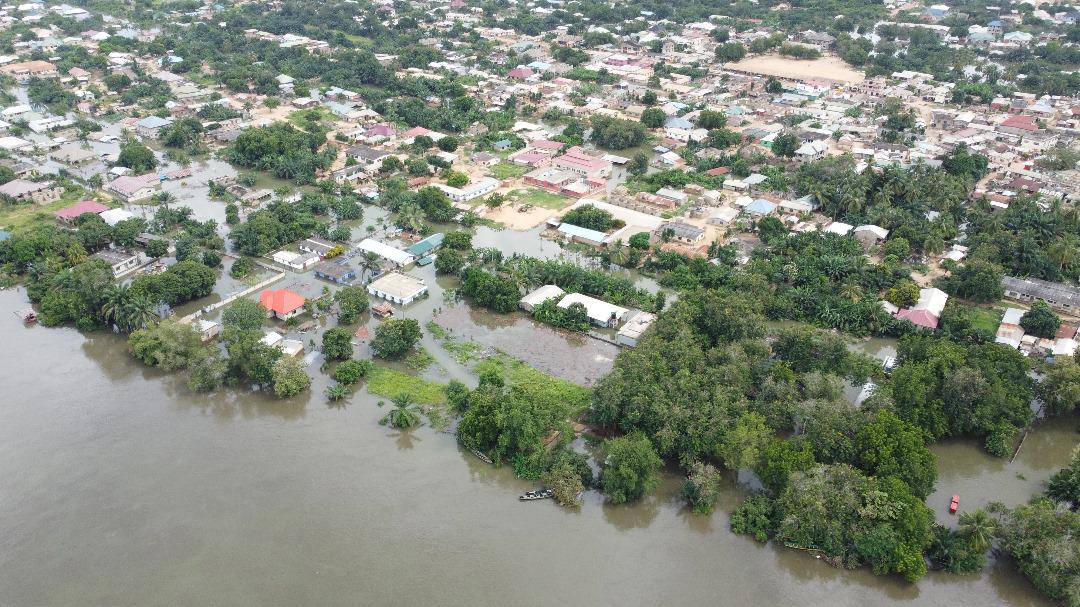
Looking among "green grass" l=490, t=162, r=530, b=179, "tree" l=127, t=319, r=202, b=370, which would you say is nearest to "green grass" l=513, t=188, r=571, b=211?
"green grass" l=490, t=162, r=530, b=179

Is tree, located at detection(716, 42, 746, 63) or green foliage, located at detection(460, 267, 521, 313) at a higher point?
green foliage, located at detection(460, 267, 521, 313)

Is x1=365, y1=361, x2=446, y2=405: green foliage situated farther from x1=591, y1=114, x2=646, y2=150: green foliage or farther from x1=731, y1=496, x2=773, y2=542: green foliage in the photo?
x1=591, y1=114, x2=646, y2=150: green foliage

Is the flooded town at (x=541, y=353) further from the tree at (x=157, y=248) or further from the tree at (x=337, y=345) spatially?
the tree at (x=157, y=248)

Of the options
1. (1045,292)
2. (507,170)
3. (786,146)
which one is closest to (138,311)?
(507,170)

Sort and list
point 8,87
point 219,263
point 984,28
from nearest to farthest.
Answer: point 219,263 → point 8,87 → point 984,28

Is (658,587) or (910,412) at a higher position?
(910,412)

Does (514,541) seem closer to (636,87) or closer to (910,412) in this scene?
(910,412)

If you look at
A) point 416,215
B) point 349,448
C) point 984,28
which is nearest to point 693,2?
point 984,28
